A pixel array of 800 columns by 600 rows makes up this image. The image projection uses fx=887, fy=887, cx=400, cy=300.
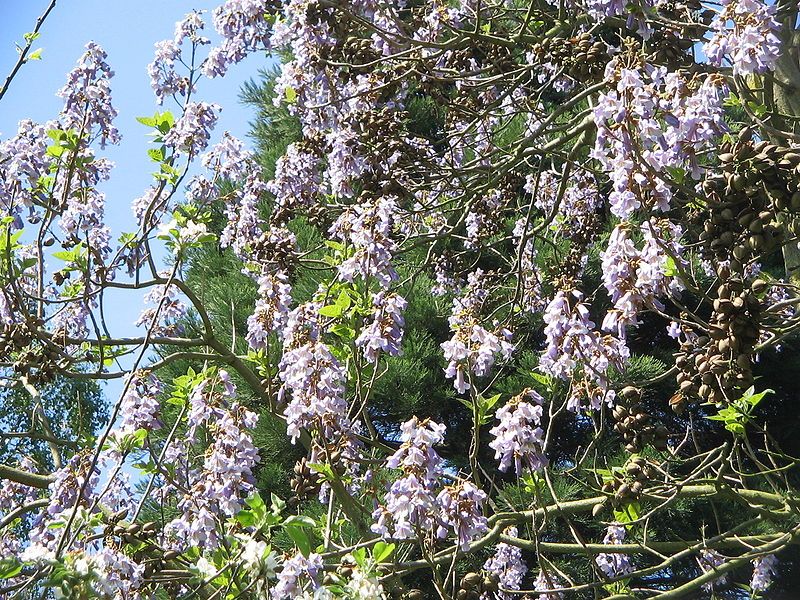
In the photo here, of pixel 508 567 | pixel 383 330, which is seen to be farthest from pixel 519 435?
pixel 508 567

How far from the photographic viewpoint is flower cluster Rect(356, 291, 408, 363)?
11.1ft

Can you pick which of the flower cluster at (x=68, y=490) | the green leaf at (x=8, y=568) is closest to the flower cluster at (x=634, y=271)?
the green leaf at (x=8, y=568)

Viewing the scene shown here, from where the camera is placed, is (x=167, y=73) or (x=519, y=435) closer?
(x=519, y=435)

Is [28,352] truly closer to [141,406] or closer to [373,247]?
[141,406]

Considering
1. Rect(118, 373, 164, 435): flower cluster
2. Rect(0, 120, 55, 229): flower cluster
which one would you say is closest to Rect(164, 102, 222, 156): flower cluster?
Rect(0, 120, 55, 229): flower cluster

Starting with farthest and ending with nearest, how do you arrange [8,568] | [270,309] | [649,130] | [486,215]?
[486,215] < [270,309] < [649,130] < [8,568]

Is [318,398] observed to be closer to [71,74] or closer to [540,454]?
[540,454]

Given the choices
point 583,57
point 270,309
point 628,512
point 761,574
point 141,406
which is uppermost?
point 583,57

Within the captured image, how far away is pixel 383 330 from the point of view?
11.2ft

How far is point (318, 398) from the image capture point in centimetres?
324

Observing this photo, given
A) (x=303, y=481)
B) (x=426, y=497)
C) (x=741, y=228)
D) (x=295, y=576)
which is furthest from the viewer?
(x=303, y=481)

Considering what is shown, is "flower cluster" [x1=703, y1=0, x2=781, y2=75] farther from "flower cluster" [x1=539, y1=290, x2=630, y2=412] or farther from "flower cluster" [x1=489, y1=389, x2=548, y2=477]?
"flower cluster" [x1=489, y1=389, x2=548, y2=477]

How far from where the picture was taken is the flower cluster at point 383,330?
3.38 m

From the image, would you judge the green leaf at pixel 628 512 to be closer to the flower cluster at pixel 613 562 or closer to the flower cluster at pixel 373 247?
the flower cluster at pixel 373 247
